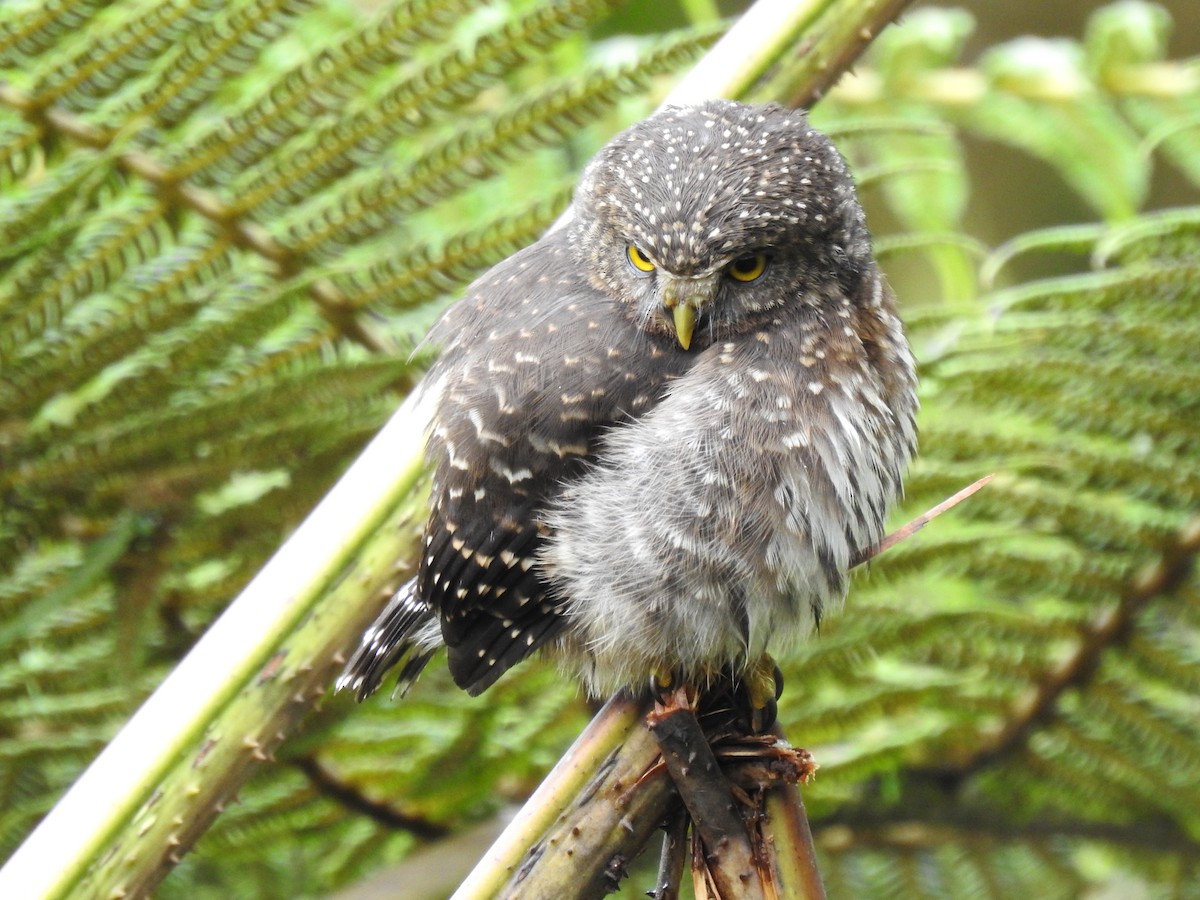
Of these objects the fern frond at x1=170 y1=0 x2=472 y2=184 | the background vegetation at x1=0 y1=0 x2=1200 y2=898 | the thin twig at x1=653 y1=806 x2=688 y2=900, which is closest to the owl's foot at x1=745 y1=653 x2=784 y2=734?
the thin twig at x1=653 y1=806 x2=688 y2=900

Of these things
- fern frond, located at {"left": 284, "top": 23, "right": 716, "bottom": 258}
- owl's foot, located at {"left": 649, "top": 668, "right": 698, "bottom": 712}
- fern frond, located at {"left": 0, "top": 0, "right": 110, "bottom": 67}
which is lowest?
owl's foot, located at {"left": 649, "top": 668, "right": 698, "bottom": 712}

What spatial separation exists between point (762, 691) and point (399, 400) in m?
1.04

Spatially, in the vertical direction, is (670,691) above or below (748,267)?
below

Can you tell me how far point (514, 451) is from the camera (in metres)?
1.47

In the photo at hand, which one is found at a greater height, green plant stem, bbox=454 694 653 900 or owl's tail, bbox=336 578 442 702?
owl's tail, bbox=336 578 442 702

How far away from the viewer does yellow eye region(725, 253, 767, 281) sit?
1489mm

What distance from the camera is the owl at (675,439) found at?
1.44 meters

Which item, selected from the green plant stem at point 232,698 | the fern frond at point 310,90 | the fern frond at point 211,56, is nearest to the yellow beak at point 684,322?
the green plant stem at point 232,698

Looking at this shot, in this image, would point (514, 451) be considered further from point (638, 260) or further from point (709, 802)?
point (709, 802)

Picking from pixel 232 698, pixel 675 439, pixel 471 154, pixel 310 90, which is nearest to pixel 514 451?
pixel 675 439

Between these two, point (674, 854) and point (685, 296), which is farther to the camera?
point (685, 296)

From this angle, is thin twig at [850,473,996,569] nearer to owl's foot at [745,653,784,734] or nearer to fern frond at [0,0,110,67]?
owl's foot at [745,653,784,734]

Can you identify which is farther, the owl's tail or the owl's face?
the owl's tail

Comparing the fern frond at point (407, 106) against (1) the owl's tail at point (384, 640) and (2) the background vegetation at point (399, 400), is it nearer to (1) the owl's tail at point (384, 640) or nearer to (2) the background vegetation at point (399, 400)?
(2) the background vegetation at point (399, 400)
